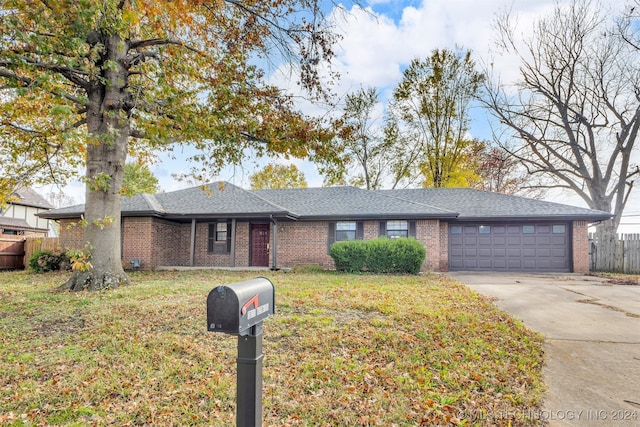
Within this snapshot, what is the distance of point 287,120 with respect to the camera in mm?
8969

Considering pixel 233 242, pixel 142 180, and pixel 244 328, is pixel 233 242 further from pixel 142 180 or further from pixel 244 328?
pixel 142 180

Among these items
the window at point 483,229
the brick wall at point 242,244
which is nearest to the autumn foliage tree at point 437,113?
the window at point 483,229

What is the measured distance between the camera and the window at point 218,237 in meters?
16.8

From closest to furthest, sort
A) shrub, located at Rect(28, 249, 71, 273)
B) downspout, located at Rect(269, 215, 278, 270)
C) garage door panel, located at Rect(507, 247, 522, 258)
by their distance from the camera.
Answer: shrub, located at Rect(28, 249, 71, 273) → downspout, located at Rect(269, 215, 278, 270) → garage door panel, located at Rect(507, 247, 522, 258)

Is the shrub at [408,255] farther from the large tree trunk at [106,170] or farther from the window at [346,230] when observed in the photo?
the large tree trunk at [106,170]

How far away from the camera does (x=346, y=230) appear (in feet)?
52.1

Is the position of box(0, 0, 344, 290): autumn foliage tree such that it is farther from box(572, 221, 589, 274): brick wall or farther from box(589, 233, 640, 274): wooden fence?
box(589, 233, 640, 274): wooden fence

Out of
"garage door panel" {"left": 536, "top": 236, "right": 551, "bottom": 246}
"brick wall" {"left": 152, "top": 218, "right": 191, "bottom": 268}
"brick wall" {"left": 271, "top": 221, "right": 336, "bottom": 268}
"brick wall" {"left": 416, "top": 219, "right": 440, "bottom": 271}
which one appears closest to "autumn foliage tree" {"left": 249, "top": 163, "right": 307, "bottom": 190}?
"brick wall" {"left": 152, "top": 218, "right": 191, "bottom": 268}

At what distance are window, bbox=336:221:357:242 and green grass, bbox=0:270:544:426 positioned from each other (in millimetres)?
9145

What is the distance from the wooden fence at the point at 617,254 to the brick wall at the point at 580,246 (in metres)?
1.65

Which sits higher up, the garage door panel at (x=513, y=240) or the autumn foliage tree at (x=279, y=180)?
the autumn foliage tree at (x=279, y=180)

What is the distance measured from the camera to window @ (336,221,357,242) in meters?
15.8

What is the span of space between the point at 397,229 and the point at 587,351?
11.1 m

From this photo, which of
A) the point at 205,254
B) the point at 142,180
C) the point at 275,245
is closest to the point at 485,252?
the point at 275,245
